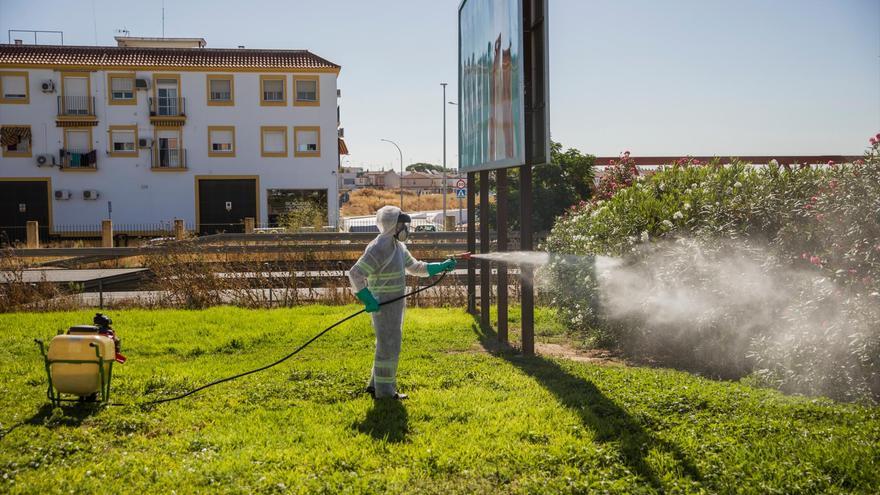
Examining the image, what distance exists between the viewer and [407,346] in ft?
30.3

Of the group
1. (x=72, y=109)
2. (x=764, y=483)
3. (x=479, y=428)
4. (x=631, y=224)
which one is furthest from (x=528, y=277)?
(x=72, y=109)

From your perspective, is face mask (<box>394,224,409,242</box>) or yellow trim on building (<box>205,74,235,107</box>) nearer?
face mask (<box>394,224,409,242</box>)

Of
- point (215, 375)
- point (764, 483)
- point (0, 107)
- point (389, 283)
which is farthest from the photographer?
point (0, 107)

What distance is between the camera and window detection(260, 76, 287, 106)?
40219 millimetres

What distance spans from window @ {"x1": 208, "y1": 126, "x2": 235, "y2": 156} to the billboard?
3075 cm

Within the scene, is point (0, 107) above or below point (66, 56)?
below

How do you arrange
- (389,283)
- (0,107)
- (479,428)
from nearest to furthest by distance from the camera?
(479,428), (389,283), (0,107)

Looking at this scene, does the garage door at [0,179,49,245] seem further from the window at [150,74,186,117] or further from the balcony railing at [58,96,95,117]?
the window at [150,74,186,117]

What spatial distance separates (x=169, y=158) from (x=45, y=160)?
6.02 m

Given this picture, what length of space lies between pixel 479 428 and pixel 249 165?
36375 mm

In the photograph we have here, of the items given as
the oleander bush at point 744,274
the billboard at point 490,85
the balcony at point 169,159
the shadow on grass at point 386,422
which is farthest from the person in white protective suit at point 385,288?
the balcony at point 169,159

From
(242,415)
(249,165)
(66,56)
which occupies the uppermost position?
(66,56)

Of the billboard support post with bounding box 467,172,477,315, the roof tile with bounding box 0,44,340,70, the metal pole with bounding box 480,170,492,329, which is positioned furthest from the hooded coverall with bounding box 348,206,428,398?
the roof tile with bounding box 0,44,340,70

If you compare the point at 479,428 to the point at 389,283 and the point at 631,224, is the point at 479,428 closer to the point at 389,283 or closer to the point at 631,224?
the point at 389,283
